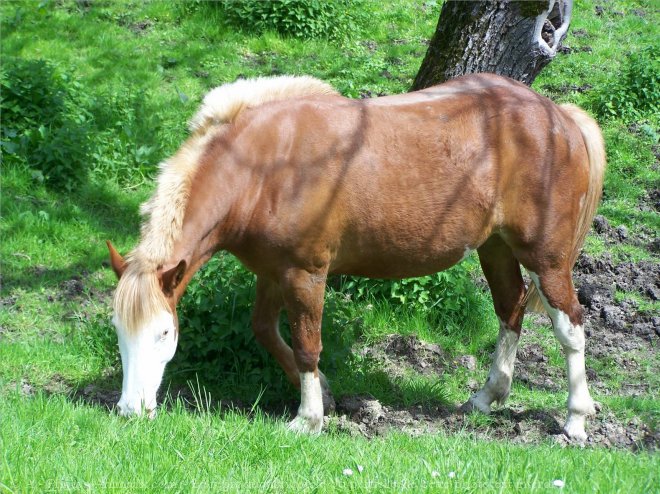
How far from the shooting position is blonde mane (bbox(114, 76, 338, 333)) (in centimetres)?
448

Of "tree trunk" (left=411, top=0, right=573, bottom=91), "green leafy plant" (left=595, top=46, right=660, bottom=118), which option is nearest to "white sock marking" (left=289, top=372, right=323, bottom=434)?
"tree trunk" (left=411, top=0, right=573, bottom=91)

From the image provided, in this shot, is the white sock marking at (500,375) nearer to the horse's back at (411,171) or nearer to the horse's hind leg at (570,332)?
the horse's hind leg at (570,332)

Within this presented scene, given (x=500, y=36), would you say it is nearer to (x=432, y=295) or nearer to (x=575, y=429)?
(x=432, y=295)

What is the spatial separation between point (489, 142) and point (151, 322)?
2.37 meters

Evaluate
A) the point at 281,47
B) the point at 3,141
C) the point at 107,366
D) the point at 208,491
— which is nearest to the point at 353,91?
the point at 281,47

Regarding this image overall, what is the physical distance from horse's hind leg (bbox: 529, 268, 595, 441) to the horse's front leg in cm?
148

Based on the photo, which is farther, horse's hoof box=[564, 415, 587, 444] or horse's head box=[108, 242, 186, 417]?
horse's hoof box=[564, 415, 587, 444]

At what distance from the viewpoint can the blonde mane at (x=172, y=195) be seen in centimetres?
448

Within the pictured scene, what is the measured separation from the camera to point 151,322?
450 centimetres

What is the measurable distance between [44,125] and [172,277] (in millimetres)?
4245

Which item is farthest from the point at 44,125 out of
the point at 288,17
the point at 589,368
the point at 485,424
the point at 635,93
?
the point at 635,93

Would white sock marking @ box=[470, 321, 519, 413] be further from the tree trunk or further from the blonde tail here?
the tree trunk

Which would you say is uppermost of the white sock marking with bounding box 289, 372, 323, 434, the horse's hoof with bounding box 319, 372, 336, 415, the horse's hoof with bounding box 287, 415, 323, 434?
the white sock marking with bounding box 289, 372, 323, 434

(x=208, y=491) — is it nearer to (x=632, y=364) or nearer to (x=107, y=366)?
(x=107, y=366)
